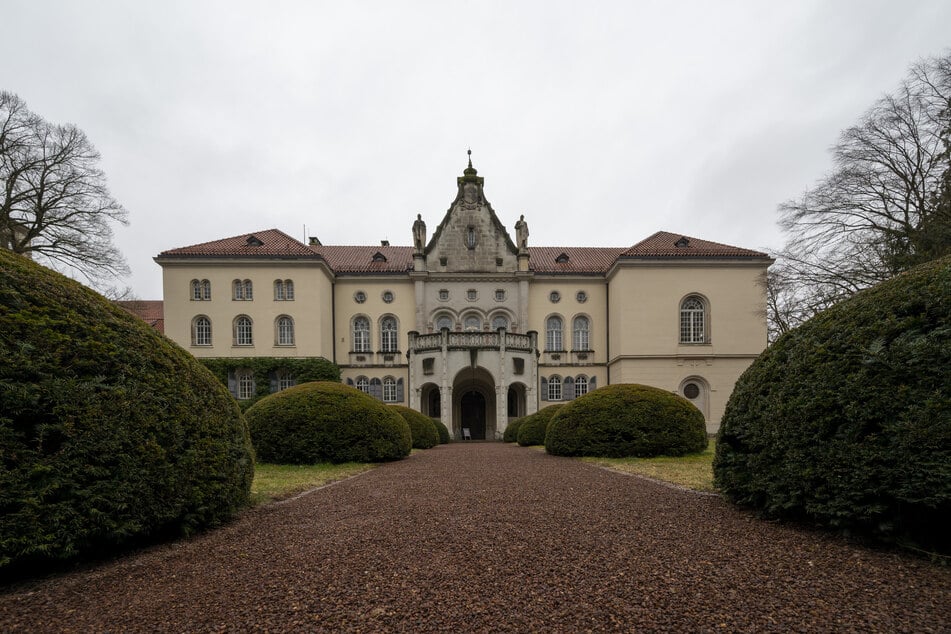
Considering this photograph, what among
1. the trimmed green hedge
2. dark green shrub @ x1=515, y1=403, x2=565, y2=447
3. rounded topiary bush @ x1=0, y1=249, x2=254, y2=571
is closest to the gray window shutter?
dark green shrub @ x1=515, y1=403, x2=565, y2=447

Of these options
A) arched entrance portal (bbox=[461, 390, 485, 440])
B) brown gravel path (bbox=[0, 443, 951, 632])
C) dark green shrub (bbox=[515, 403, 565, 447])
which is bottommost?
arched entrance portal (bbox=[461, 390, 485, 440])

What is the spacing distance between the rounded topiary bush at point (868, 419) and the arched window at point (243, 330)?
29.7 m

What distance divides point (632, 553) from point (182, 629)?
3572mm

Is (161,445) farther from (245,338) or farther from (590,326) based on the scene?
(590,326)

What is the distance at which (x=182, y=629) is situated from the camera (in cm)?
311

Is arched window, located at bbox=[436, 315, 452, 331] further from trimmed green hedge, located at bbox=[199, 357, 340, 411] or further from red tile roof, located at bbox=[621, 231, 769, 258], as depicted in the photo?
red tile roof, located at bbox=[621, 231, 769, 258]

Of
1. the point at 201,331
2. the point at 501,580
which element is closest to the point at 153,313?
the point at 201,331

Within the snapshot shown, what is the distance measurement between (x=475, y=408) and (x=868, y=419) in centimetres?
2875

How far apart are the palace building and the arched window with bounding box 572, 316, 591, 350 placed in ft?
0.24

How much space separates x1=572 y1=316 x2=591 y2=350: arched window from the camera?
32.4m

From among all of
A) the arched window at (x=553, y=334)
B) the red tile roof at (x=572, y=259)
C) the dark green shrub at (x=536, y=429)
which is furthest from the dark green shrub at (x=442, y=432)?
the red tile roof at (x=572, y=259)

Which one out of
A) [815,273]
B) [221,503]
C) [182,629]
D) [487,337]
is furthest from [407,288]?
[182,629]

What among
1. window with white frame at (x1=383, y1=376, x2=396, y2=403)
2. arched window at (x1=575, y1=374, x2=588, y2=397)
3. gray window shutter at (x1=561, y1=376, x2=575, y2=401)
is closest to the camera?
window with white frame at (x1=383, y1=376, x2=396, y2=403)

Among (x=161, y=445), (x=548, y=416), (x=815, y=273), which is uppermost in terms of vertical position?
(x=815, y=273)
